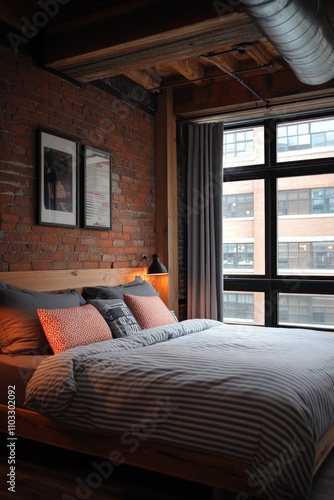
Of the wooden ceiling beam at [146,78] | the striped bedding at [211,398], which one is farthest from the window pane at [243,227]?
the striped bedding at [211,398]

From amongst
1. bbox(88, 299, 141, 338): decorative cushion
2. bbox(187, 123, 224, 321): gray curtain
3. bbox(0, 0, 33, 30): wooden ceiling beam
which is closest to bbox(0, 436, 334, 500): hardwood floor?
bbox(88, 299, 141, 338): decorative cushion

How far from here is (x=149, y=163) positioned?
524cm

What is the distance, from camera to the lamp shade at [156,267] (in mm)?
4844

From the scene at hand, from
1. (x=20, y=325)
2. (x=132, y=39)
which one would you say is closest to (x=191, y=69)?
(x=132, y=39)

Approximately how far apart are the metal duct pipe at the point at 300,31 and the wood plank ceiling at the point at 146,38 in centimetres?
28

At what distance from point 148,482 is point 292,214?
326 cm

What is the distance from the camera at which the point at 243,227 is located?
17.8 ft

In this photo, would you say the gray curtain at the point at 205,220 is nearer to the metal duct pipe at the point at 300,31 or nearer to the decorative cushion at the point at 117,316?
the decorative cushion at the point at 117,316

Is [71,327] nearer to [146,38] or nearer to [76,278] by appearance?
[76,278]

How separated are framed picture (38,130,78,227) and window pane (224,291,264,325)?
2087mm

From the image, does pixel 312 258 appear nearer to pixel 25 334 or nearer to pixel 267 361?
pixel 267 361

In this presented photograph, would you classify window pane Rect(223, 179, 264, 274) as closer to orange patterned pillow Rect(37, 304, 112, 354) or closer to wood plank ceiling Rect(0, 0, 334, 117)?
wood plank ceiling Rect(0, 0, 334, 117)

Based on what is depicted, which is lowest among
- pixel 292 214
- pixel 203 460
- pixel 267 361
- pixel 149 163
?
pixel 203 460

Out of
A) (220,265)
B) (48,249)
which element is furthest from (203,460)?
(220,265)
